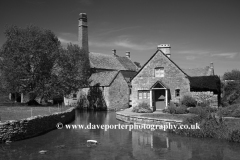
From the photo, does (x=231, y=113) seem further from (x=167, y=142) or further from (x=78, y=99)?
(x=78, y=99)

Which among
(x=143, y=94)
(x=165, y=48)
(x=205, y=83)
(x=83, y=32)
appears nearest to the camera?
(x=205, y=83)

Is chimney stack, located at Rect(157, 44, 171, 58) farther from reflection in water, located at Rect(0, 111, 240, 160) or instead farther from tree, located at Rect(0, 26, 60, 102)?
reflection in water, located at Rect(0, 111, 240, 160)

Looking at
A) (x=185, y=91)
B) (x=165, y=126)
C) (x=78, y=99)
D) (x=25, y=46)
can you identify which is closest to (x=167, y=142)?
(x=165, y=126)

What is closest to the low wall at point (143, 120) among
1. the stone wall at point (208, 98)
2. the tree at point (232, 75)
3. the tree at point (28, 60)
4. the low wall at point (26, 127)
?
the low wall at point (26, 127)

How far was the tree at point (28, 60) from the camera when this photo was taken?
2973 cm

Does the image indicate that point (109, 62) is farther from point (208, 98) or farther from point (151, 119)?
point (151, 119)

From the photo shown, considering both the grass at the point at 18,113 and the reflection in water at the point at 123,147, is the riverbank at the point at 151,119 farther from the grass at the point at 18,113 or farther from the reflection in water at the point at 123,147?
the grass at the point at 18,113

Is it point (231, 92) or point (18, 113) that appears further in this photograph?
point (231, 92)

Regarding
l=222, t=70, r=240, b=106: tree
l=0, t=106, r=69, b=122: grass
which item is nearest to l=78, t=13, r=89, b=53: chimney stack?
l=0, t=106, r=69, b=122: grass

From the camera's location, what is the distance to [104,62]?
172 feet

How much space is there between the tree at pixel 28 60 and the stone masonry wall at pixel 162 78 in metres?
12.0

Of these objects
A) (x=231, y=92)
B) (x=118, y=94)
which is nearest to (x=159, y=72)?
(x=118, y=94)

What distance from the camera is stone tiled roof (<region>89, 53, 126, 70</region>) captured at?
1967 inches

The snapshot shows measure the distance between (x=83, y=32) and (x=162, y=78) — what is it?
2534 centimetres
